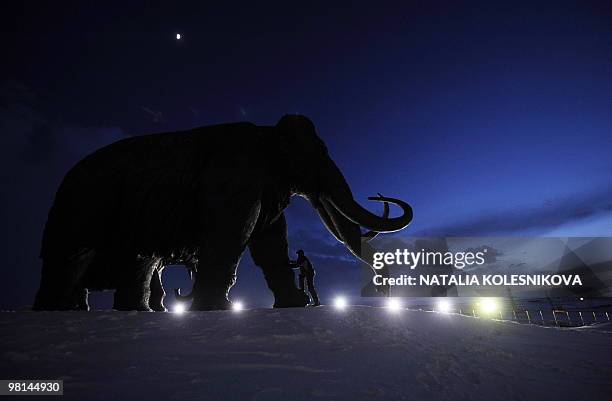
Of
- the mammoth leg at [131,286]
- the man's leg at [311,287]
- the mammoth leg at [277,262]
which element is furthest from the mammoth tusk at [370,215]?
the mammoth leg at [131,286]

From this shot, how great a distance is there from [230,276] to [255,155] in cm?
216

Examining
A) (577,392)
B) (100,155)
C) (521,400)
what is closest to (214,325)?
(521,400)

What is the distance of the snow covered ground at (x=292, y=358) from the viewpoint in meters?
2.67

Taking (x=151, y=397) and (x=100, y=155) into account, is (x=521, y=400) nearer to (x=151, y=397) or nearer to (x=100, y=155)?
(x=151, y=397)

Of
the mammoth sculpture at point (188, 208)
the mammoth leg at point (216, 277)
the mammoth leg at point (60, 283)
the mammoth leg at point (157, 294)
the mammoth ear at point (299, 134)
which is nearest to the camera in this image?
the mammoth leg at point (216, 277)

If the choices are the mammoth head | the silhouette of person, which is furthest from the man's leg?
the mammoth head

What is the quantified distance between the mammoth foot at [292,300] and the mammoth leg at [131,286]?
238 centimetres

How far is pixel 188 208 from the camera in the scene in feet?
21.9

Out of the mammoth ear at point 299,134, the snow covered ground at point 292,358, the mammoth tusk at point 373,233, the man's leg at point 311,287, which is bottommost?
the snow covered ground at point 292,358

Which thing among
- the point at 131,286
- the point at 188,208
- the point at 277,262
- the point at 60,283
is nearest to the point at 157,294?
the point at 131,286

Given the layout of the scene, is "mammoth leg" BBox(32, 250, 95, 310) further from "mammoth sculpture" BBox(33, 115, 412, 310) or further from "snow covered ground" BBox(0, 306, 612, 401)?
"snow covered ground" BBox(0, 306, 612, 401)

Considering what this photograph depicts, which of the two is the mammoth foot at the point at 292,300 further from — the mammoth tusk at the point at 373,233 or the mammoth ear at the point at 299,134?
the mammoth ear at the point at 299,134

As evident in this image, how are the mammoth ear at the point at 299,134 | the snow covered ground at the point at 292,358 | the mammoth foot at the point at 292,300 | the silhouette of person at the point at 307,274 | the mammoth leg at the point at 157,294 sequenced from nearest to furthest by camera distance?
the snow covered ground at the point at 292,358, the mammoth foot at the point at 292,300, the mammoth ear at the point at 299,134, the silhouette of person at the point at 307,274, the mammoth leg at the point at 157,294

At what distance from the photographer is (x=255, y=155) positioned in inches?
271
